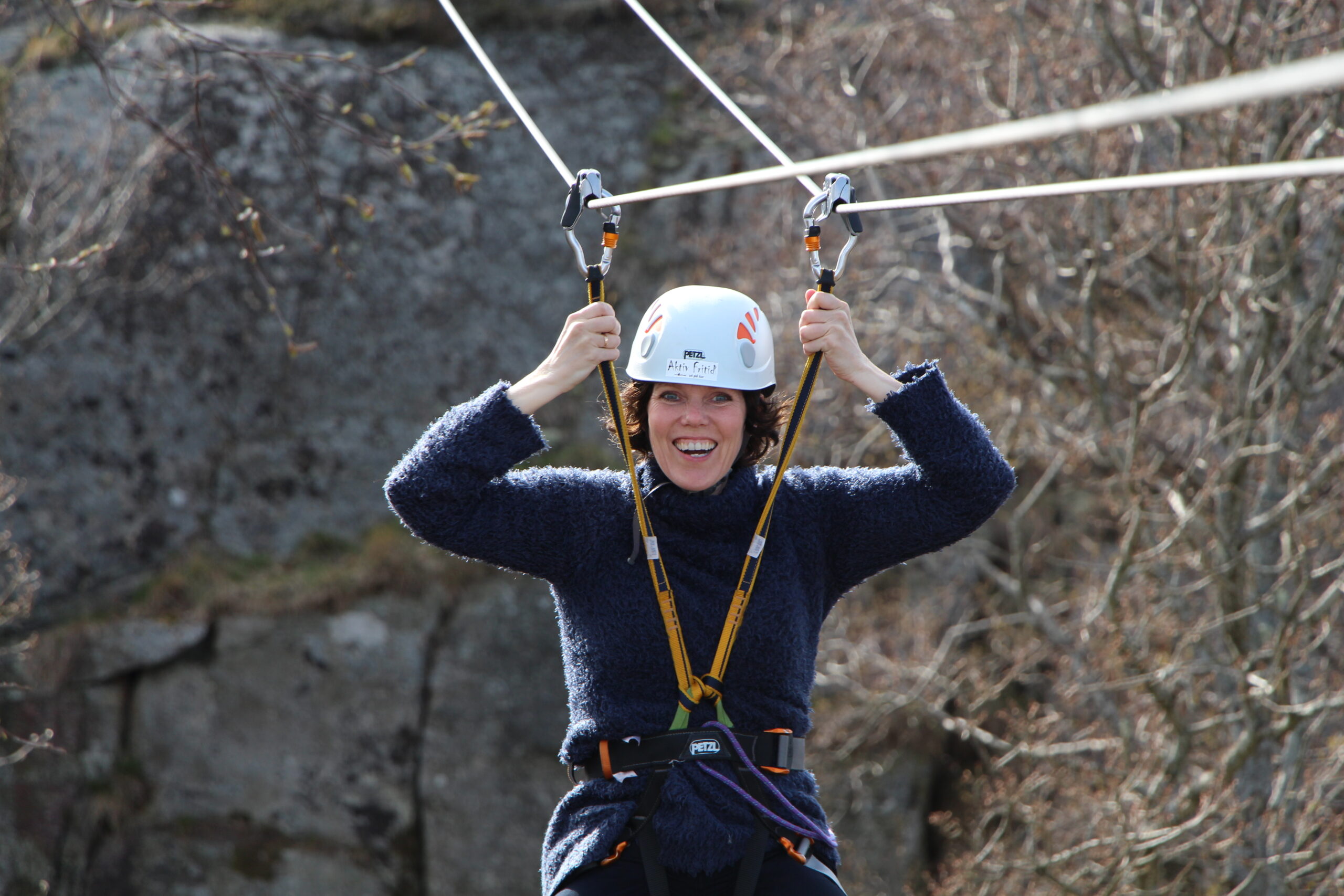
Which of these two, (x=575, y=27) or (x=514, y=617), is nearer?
(x=514, y=617)

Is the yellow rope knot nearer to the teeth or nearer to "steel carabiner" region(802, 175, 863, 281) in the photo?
the teeth

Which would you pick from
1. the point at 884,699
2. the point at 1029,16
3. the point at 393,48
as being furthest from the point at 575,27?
→ the point at 884,699

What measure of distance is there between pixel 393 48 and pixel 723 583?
9651mm

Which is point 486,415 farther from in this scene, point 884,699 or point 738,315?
point 884,699

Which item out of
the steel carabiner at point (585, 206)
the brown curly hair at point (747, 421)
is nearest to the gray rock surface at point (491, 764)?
the brown curly hair at point (747, 421)

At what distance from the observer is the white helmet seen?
2.50 meters

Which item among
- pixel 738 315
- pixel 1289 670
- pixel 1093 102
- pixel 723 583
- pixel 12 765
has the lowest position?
pixel 12 765

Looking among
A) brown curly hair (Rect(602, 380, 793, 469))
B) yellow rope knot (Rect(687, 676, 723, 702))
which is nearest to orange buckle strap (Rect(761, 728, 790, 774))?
yellow rope knot (Rect(687, 676, 723, 702))

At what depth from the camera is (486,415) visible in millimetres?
2352

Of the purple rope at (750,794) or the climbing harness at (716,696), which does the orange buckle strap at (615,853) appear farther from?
the purple rope at (750,794)

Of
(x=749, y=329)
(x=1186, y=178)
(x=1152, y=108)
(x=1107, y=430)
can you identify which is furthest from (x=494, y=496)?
(x=1107, y=430)

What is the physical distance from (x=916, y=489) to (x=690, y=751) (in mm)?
663

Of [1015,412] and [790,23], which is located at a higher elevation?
[790,23]

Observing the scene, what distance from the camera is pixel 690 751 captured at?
2.32 m
